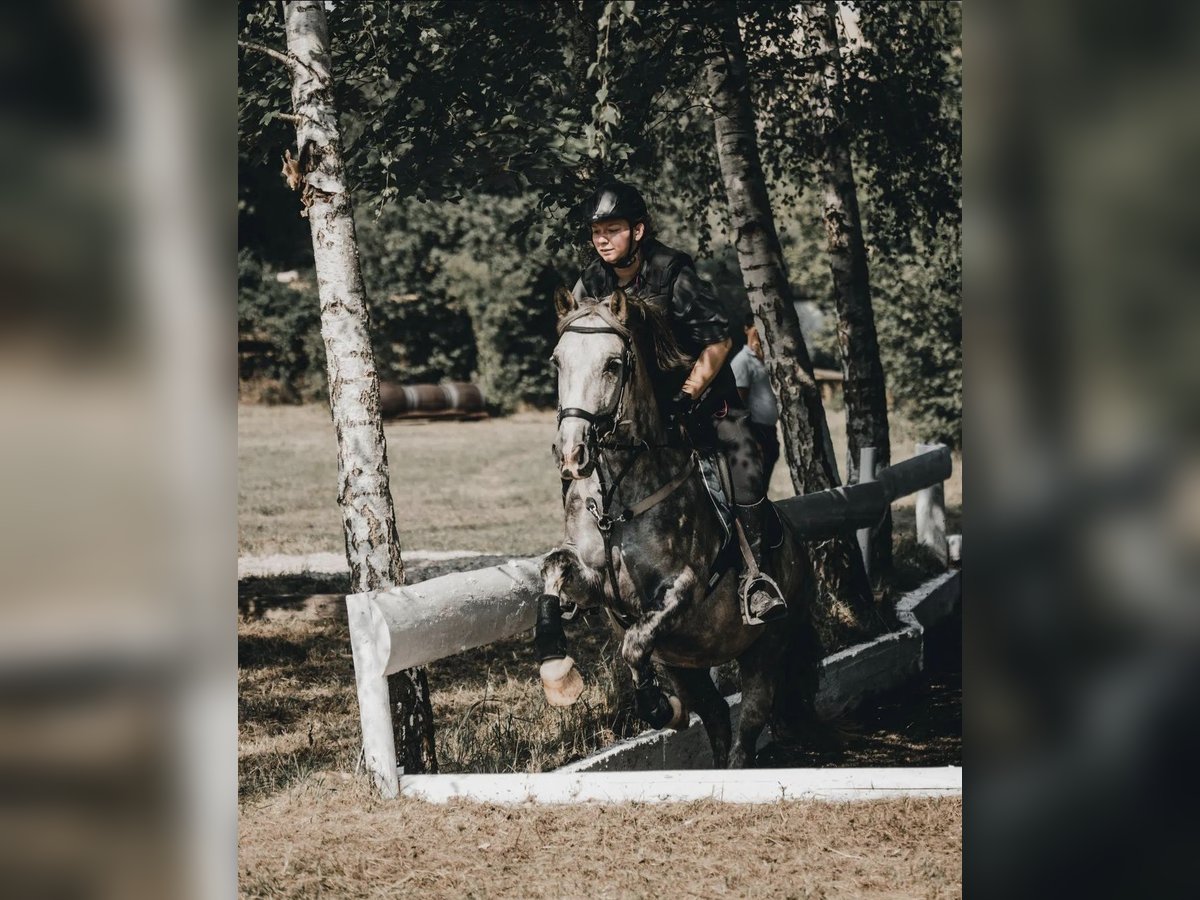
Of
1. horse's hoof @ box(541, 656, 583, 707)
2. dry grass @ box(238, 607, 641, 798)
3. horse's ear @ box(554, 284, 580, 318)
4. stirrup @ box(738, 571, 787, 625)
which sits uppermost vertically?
horse's ear @ box(554, 284, 580, 318)

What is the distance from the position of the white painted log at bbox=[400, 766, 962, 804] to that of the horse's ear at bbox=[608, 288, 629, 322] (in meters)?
1.80

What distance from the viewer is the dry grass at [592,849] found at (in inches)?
159

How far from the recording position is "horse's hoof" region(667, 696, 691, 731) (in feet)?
18.9

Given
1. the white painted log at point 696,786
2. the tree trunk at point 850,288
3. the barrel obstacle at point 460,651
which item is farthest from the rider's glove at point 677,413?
the tree trunk at point 850,288

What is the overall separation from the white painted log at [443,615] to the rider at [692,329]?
958 millimetres

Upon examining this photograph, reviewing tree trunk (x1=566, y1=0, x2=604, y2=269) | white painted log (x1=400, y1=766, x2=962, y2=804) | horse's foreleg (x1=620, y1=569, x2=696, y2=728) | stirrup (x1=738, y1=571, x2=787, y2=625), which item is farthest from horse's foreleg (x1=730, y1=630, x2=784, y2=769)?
tree trunk (x1=566, y1=0, x2=604, y2=269)

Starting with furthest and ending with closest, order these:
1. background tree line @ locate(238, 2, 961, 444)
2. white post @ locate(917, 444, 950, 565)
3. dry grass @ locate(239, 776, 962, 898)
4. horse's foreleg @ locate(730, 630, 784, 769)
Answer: white post @ locate(917, 444, 950, 565) < background tree line @ locate(238, 2, 961, 444) < horse's foreleg @ locate(730, 630, 784, 769) < dry grass @ locate(239, 776, 962, 898)

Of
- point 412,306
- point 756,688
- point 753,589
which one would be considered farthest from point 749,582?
point 412,306

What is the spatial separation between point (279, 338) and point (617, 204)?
18.7m

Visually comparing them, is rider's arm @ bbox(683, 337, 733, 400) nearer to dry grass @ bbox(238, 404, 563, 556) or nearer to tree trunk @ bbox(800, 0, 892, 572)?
tree trunk @ bbox(800, 0, 892, 572)

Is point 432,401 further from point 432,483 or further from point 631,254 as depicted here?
point 631,254

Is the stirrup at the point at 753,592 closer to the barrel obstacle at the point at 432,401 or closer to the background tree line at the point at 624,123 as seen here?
the background tree line at the point at 624,123
